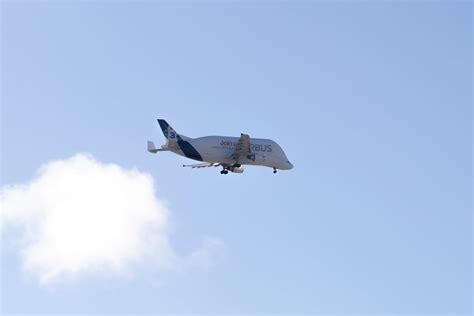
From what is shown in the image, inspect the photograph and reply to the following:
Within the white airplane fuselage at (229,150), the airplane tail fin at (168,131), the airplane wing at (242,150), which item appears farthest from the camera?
the airplane wing at (242,150)

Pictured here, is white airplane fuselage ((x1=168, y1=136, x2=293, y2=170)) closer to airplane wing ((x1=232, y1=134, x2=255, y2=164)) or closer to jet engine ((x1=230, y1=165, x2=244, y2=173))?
airplane wing ((x1=232, y1=134, x2=255, y2=164))

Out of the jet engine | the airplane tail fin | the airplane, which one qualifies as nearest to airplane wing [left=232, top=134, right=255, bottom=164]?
the airplane

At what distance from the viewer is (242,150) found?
11631cm

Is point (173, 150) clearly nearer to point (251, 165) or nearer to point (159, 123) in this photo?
point (159, 123)

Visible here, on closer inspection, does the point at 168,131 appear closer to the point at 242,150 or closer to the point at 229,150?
the point at 229,150

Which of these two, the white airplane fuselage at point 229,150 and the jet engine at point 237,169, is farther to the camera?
the jet engine at point 237,169

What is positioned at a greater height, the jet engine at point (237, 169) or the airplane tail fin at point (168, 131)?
the airplane tail fin at point (168, 131)

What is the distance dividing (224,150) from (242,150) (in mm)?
1992

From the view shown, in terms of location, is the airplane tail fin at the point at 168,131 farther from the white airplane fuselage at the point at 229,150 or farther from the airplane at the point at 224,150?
→ the white airplane fuselage at the point at 229,150

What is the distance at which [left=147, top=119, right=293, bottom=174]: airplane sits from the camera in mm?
113750

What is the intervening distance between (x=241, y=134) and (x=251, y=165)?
23.0 ft

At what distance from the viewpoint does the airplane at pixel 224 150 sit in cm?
11375

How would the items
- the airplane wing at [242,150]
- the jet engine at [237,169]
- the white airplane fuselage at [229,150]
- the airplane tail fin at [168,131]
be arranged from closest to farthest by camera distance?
1. the airplane tail fin at [168,131]
2. the white airplane fuselage at [229,150]
3. the airplane wing at [242,150]
4. the jet engine at [237,169]

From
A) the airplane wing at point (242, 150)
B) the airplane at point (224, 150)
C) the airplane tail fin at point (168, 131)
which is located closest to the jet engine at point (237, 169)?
the airplane at point (224, 150)
